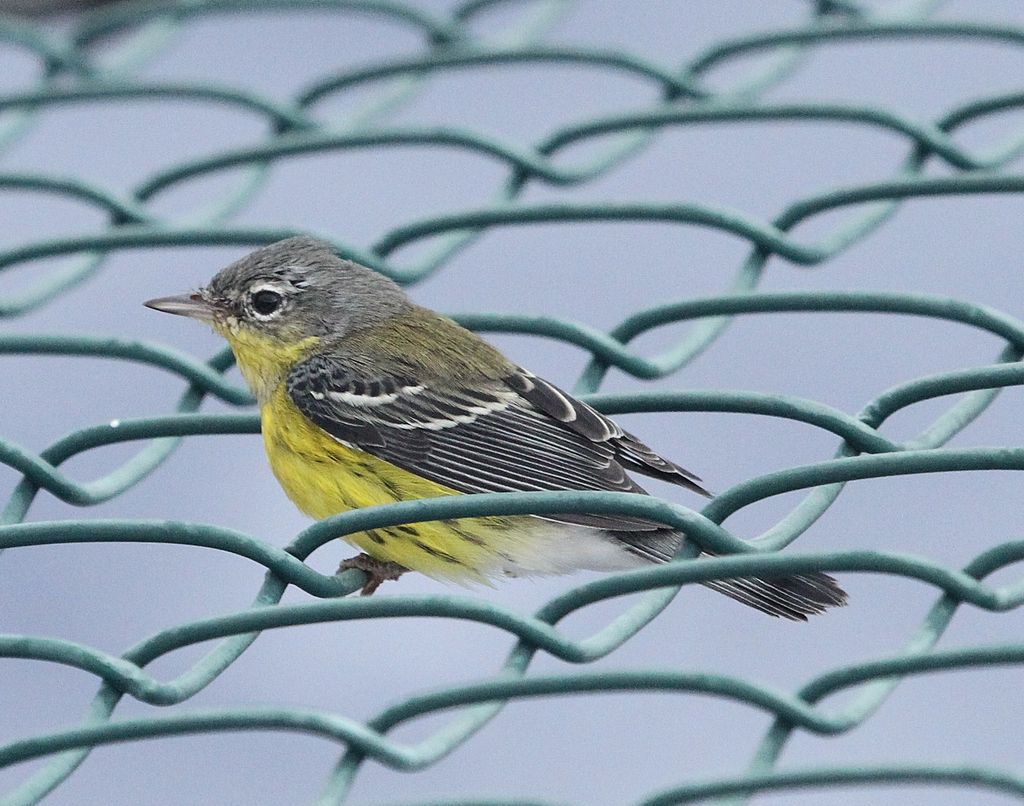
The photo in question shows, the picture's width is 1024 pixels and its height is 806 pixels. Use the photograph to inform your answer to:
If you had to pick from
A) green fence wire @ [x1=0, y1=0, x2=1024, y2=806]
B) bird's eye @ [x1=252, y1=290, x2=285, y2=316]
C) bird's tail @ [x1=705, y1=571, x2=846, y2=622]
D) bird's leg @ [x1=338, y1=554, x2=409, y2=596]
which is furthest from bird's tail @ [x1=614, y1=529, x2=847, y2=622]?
bird's eye @ [x1=252, y1=290, x2=285, y2=316]

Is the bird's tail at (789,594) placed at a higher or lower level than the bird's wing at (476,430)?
lower

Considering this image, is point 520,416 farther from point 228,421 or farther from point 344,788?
point 344,788

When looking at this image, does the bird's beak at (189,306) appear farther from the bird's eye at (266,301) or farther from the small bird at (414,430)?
the bird's eye at (266,301)

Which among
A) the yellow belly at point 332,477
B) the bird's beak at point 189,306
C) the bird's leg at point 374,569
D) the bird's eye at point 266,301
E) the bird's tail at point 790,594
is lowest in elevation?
the bird's tail at point 790,594

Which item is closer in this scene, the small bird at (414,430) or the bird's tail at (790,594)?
the bird's tail at (790,594)

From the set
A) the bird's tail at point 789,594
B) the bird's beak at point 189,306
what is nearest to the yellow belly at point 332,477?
the bird's beak at point 189,306

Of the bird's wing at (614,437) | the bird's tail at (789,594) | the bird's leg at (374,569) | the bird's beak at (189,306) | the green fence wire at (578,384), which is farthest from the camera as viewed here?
the bird's beak at (189,306)

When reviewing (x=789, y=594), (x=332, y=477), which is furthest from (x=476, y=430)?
(x=789, y=594)
